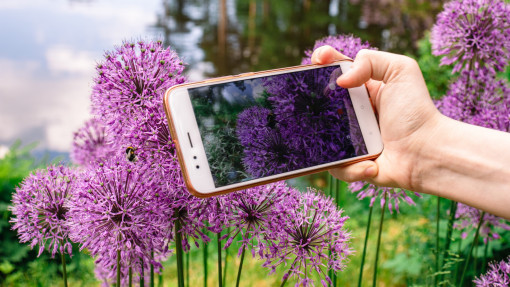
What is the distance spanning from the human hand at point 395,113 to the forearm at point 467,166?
34 millimetres

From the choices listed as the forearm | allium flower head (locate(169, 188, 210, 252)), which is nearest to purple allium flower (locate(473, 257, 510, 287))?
the forearm

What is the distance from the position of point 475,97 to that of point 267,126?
144cm

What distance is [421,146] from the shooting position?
1.95m

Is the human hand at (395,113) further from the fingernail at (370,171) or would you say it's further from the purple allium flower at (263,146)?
the purple allium flower at (263,146)

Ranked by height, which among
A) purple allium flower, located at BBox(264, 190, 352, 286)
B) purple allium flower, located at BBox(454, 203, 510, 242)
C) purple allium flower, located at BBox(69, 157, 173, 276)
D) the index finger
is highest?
the index finger

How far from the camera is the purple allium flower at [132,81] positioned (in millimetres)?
1634

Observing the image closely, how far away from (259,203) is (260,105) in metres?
0.41

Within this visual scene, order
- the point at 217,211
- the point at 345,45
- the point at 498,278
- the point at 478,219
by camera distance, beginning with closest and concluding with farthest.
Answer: the point at 217,211 → the point at 498,278 → the point at 345,45 → the point at 478,219

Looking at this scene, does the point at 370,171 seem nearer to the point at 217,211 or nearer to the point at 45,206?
the point at 217,211

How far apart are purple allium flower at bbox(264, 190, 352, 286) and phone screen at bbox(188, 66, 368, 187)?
0.19 m

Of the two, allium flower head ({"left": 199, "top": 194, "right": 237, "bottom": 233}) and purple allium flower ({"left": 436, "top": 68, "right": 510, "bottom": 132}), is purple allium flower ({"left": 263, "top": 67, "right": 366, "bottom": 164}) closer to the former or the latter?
allium flower head ({"left": 199, "top": 194, "right": 237, "bottom": 233})

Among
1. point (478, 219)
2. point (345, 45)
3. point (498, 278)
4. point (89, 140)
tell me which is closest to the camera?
point (498, 278)

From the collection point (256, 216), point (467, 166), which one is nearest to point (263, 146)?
point (256, 216)

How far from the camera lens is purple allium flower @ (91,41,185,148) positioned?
163 centimetres
